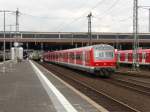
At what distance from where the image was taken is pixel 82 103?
1678cm

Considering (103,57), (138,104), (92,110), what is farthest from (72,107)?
(103,57)

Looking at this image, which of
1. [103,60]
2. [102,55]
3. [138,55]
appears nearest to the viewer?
[103,60]

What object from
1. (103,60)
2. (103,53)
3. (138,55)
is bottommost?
(103,60)

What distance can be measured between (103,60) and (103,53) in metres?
0.63

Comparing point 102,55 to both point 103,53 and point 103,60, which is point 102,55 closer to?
point 103,53

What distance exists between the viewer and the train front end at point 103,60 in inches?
1451

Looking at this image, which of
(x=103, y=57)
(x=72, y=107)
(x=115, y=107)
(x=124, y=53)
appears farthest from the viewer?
(x=124, y=53)

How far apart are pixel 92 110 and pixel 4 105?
9.95 feet

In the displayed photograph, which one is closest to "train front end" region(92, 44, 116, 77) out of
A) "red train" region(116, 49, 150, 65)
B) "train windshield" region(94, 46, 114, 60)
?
"train windshield" region(94, 46, 114, 60)

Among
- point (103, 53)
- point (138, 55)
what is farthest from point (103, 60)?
point (138, 55)

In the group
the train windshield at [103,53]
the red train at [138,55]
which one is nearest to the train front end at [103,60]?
the train windshield at [103,53]

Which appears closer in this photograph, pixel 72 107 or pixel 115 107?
pixel 72 107

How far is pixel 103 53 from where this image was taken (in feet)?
123

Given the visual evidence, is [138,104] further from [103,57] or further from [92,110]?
[103,57]
